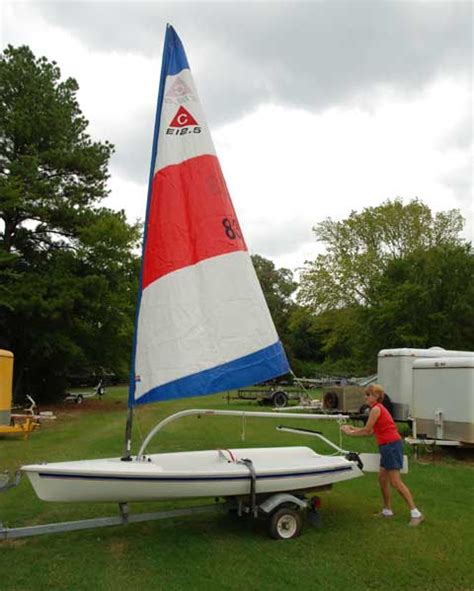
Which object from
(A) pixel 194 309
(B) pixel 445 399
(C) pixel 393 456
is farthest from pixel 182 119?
(B) pixel 445 399

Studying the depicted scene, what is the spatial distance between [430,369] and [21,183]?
17.3m

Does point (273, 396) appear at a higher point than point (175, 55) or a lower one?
lower

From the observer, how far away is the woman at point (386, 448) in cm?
683

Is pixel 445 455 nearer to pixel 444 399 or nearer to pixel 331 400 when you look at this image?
pixel 444 399

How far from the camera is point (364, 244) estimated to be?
4497 cm

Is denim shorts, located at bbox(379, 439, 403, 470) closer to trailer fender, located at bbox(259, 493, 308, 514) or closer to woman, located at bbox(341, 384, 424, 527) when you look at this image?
woman, located at bbox(341, 384, 424, 527)

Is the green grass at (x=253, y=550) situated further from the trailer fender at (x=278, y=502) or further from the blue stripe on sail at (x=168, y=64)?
the blue stripe on sail at (x=168, y=64)

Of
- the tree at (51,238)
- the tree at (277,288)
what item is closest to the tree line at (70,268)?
the tree at (51,238)

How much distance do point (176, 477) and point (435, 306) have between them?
963 inches

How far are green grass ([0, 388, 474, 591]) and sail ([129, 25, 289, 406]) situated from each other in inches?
64.4

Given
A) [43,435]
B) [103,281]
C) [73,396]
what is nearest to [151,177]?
[43,435]

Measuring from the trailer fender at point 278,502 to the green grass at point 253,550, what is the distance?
36 cm

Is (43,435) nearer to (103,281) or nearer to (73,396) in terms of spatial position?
(103,281)

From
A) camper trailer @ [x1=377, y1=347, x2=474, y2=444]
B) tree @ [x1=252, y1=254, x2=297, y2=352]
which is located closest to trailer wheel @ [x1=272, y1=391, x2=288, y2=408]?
camper trailer @ [x1=377, y1=347, x2=474, y2=444]
